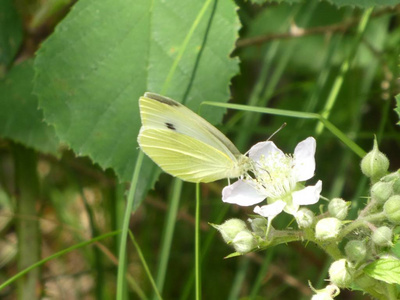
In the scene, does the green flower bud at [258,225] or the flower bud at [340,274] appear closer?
the flower bud at [340,274]

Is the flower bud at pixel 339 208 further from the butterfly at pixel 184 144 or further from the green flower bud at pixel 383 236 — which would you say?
the butterfly at pixel 184 144

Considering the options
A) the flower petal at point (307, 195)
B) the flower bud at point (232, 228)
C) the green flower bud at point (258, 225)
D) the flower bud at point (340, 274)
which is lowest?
the flower bud at point (340, 274)

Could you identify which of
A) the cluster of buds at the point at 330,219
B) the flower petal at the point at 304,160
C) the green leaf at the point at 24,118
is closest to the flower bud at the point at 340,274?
the cluster of buds at the point at 330,219

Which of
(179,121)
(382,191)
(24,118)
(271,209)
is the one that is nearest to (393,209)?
(382,191)

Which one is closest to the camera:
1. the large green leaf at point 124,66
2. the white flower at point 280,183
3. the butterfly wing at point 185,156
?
the white flower at point 280,183

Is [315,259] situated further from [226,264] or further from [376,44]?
[376,44]

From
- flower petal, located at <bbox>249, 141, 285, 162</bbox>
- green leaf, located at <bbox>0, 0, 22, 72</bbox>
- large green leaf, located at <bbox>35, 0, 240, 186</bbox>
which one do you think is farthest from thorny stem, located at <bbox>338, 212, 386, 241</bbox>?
green leaf, located at <bbox>0, 0, 22, 72</bbox>

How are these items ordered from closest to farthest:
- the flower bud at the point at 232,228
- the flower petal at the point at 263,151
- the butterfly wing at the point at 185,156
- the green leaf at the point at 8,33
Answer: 1. the flower bud at the point at 232,228
2. the flower petal at the point at 263,151
3. the butterfly wing at the point at 185,156
4. the green leaf at the point at 8,33
